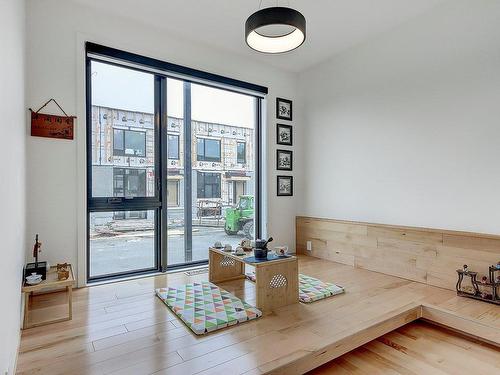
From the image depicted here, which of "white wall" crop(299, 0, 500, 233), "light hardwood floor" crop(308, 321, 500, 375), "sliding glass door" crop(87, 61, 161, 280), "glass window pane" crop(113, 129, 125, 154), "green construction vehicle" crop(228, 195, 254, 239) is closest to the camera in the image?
"light hardwood floor" crop(308, 321, 500, 375)

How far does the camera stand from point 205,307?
2.36 meters

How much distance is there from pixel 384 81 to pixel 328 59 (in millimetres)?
945

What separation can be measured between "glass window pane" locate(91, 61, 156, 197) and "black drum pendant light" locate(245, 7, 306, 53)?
1.57 metres

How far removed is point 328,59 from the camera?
13.2ft

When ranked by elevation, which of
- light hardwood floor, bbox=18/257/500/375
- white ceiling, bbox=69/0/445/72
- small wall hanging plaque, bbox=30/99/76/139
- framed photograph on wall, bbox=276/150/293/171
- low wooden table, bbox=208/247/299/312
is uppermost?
white ceiling, bbox=69/0/445/72

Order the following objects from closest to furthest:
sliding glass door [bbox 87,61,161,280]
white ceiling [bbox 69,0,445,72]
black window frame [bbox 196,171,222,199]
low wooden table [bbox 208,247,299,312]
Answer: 1. low wooden table [bbox 208,247,299,312]
2. white ceiling [bbox 69,0,445,72]
3. sliding glass door [bbox 87,61,161,280]
4. black window frame [bbox 196,171,222,199]

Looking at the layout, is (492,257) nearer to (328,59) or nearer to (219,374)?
(219,374)

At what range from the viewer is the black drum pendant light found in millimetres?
2016

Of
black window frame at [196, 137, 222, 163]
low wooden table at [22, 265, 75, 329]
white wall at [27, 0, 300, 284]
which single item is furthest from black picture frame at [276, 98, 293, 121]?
low wooden table at [22, 265, 75, 329]

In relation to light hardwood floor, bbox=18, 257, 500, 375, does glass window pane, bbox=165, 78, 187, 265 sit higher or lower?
higher

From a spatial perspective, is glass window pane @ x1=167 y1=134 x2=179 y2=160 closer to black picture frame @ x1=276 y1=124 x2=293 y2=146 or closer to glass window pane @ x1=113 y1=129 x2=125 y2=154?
glass window pane @ x1=113 y1=129 x2=125 y2=154

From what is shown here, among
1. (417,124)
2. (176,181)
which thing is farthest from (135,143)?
(417,124)

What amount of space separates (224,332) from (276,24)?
2.12 metres

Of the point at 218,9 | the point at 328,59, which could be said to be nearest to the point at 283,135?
the point at 328,59
